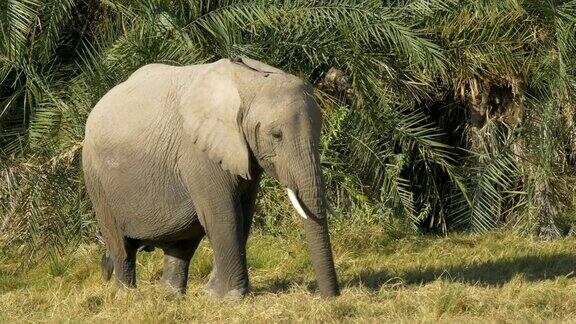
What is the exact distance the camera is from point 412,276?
10477 millimetres

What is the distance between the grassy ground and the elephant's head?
52 centimetres

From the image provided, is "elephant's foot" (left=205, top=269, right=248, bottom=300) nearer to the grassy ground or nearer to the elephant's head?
the grassy ground

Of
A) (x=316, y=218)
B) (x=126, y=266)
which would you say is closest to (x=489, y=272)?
(x=316, y=218)

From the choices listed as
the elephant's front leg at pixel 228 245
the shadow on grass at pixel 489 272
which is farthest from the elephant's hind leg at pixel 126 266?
the shadow on grass at pixel 489 272

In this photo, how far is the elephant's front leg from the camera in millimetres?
8984

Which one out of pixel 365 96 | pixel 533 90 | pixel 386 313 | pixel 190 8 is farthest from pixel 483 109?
pixel 386 313

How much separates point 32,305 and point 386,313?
8.77ft

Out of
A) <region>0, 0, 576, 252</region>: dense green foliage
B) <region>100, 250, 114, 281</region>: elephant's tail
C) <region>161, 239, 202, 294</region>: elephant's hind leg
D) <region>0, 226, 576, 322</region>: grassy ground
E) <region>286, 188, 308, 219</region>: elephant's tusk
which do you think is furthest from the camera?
<region>0, 0, 576, 252</region>: dense green foliage

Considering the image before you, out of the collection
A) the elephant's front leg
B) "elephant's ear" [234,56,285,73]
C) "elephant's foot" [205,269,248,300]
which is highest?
"elephant's ear" [234,56,285,73]

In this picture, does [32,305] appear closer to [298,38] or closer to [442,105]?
[298,38]

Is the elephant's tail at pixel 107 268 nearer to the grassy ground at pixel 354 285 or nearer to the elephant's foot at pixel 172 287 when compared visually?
the grassy ground at pixel 354 285

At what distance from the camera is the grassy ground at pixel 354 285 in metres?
8.39

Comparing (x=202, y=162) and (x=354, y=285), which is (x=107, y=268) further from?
(x=354, y=285)

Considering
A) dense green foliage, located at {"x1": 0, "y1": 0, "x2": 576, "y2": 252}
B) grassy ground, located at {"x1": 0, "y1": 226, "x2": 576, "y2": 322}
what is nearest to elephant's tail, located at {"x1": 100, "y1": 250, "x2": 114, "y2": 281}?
grassy ground, located at {"x1": 0, "y1": 226, "x2": 576, "y2": 322}
